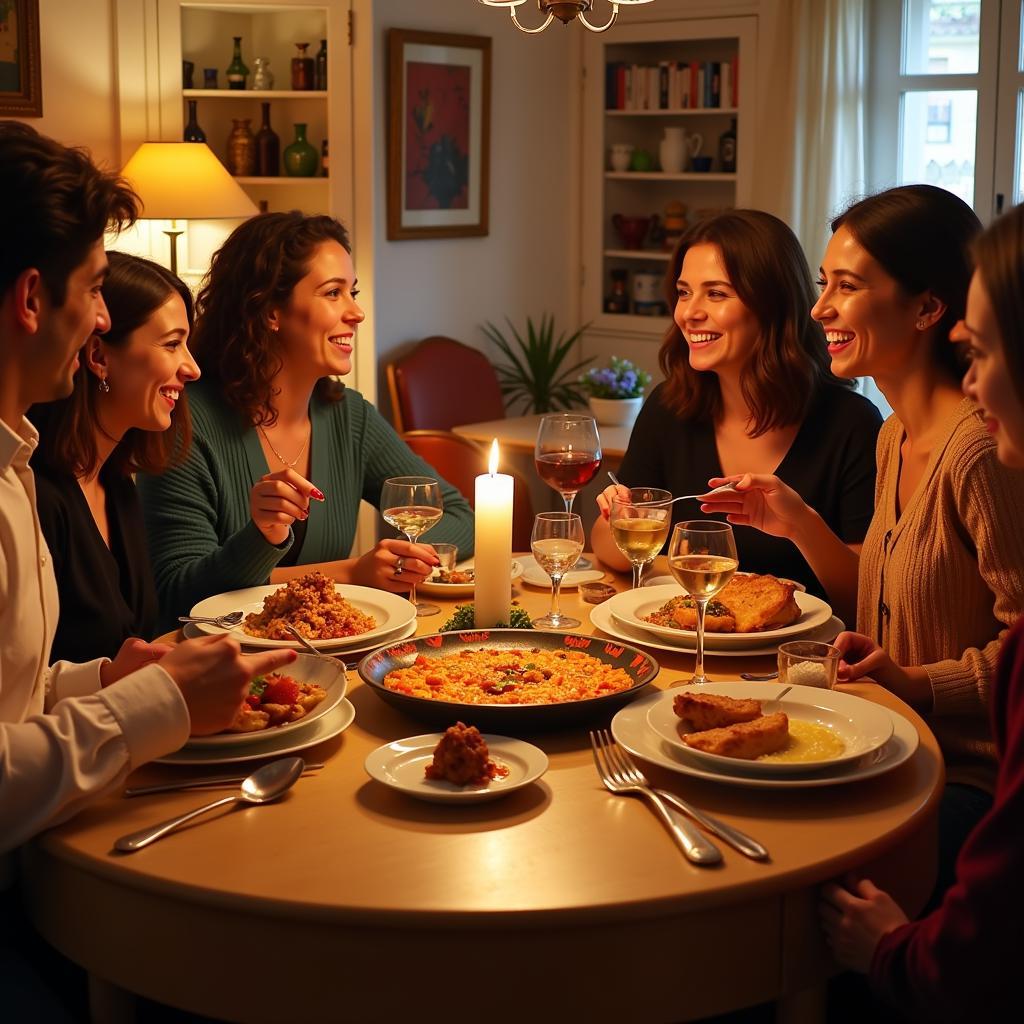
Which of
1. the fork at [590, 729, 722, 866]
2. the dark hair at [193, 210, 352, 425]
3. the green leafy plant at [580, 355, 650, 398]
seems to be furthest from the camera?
the green leafy plant at [580, 355, 650, 398]

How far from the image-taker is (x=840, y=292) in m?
2.31

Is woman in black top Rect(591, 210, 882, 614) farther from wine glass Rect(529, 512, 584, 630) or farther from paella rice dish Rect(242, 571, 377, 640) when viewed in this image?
paella rice dish Rect(242, 571, 377, 640)

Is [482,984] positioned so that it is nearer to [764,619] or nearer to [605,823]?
[605,823]

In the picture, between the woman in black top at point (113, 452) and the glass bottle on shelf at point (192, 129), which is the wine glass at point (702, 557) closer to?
the woman in black top at point (113, 452)

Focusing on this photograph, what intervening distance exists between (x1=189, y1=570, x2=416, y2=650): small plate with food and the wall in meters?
3.48

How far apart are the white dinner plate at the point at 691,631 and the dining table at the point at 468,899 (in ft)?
1.51

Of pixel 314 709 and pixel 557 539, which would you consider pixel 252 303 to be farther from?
pixel 314 709

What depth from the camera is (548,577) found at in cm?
239

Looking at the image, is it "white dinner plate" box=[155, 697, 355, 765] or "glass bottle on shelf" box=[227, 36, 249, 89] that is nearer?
"white dinner plate" box=[155, 697, 355, 765]

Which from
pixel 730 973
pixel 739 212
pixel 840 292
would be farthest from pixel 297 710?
pixel 739 212

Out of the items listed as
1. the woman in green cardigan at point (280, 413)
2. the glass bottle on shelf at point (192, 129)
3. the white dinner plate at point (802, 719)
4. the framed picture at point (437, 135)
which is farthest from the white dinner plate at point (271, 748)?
the framed picture at point (437, 135)

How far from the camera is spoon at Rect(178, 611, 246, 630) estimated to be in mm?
2037

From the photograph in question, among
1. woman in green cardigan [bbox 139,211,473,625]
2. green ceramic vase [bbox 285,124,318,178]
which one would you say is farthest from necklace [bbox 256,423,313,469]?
green ceramic vase [bbox 285,124,318,178]

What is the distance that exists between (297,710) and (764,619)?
2.38ft
